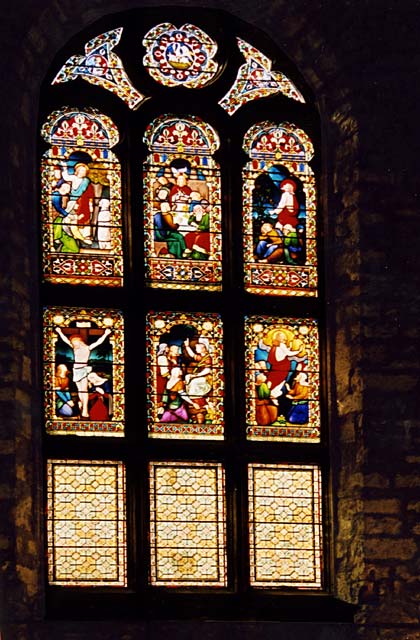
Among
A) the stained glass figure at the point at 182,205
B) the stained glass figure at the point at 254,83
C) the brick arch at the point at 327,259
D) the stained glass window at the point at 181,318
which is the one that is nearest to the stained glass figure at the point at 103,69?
the stained glass window at the point at 181,318

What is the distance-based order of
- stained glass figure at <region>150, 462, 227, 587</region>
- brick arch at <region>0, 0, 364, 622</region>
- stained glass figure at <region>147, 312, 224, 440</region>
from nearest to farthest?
1. brick arch at <region>0, 0, 364, 622</region>
2. stained glass figure at <region>150, 462, 227, 587</region>
3. stained glass figure at <region>147, 312, 224, 440</region>

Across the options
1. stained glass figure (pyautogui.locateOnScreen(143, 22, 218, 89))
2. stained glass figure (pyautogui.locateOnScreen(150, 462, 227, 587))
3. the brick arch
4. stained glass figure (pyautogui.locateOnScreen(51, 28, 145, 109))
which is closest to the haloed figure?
the brick arch

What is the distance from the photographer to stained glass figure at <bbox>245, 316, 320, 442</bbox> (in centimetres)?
1511

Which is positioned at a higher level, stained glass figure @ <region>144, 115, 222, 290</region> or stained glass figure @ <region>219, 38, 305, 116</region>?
stained glass figure @ <region>219, 38, 305, 116</region>

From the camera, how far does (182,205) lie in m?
15.4

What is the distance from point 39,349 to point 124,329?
2.16ft

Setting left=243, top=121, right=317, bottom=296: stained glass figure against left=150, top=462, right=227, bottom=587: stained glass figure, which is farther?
left=243, top=121, right=317, bottom=296: stained glass figure

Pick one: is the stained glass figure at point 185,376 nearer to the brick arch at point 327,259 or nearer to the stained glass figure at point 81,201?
the stained glass figure at point 81,201

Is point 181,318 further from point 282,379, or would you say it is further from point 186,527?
point 186,527

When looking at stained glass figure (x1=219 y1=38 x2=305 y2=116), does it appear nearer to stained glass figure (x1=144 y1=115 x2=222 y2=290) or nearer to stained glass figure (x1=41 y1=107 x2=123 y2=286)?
stained glass figure (x1=144 y1=115 x2=222 y2=290)

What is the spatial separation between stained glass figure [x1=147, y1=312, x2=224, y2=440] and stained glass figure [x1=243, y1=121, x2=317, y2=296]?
500mm

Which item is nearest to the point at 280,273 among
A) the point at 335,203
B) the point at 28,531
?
the point at 335,203

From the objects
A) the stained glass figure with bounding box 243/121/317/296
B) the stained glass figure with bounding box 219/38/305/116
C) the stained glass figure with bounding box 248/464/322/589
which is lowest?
the stained glass figure with bounding box 248/464/322/589

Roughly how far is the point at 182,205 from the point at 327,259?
1065 millimetres
